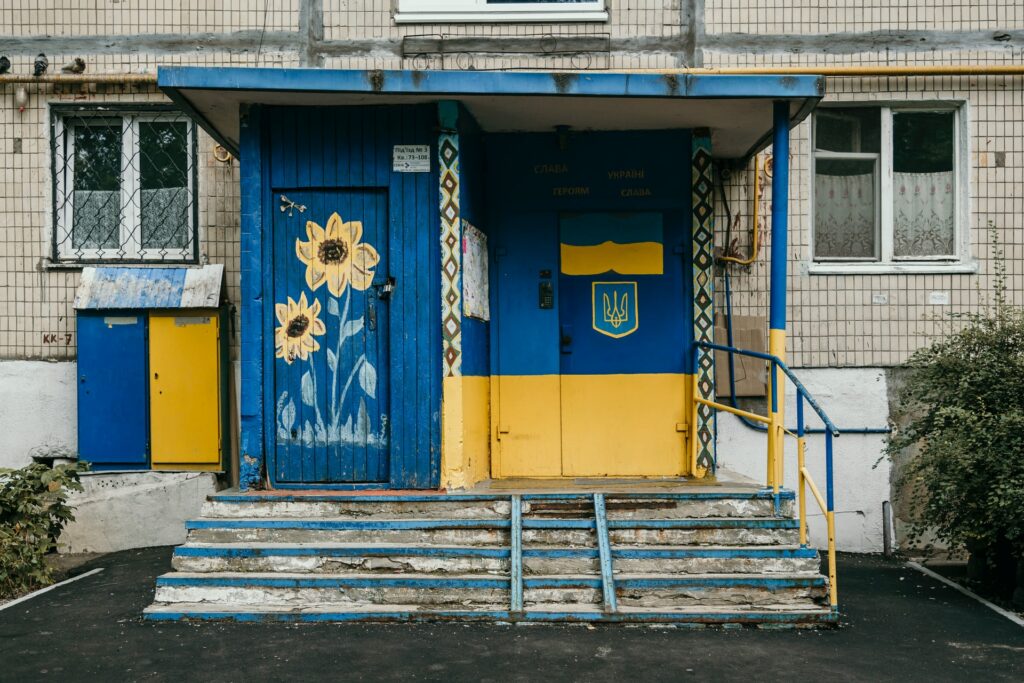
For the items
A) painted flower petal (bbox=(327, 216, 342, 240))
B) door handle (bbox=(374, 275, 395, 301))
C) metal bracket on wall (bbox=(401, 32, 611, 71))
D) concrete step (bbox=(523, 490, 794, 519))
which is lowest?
concrete step (bbox=(523, 490, 794, 519))

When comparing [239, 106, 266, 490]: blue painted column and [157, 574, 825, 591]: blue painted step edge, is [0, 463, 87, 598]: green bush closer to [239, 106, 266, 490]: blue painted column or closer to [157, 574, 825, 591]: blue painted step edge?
[239, 106, 266, 490]: blue painted column

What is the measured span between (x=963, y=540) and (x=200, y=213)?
6.59m

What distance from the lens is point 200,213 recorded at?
899cm

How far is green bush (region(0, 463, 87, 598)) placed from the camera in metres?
7.18

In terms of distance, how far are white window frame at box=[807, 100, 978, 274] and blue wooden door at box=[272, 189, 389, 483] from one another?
13.2 ft

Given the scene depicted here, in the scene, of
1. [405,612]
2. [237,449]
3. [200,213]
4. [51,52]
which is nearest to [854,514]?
[405,612]

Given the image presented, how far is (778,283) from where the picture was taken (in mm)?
6695

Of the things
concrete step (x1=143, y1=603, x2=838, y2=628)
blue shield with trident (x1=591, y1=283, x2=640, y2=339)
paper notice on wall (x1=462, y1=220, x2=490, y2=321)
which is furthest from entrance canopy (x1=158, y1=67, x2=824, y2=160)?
concrete step (x1=143, y1=603, x2=838, y2=628)

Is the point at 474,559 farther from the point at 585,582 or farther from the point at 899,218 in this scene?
the point at 899,218

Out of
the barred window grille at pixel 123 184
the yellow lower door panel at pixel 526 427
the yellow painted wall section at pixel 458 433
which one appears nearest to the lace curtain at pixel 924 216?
the yellow lower door panel at pixel 526 427

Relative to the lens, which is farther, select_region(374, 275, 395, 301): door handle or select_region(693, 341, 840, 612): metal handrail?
select_region(374, 275, 395, 301): door handle

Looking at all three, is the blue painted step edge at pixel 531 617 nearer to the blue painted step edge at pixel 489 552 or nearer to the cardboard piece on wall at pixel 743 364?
the blue painted step edge at pixel 489 552

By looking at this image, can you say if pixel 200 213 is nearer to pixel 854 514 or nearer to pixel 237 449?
pixel 237 449

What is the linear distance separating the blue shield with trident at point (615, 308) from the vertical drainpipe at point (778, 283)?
4.64 feet
